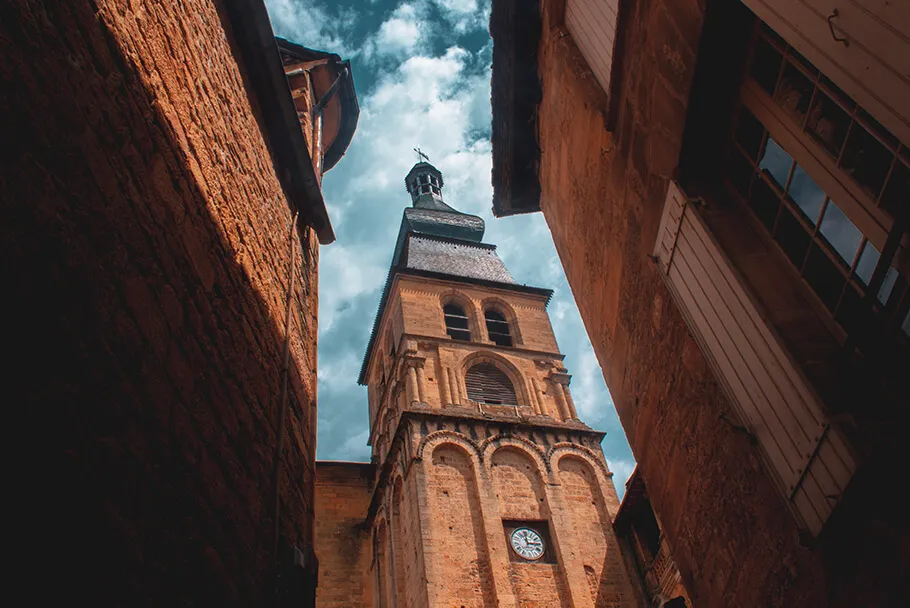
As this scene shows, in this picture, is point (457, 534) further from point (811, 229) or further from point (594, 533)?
point (811, 229)

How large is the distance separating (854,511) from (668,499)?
2.10 meters

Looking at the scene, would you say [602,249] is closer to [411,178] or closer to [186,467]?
[186,467]

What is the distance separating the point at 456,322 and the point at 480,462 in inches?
304

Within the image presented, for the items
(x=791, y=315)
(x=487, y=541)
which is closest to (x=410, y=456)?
(x=487, y=541)

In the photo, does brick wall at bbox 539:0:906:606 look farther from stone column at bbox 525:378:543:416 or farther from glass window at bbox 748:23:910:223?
stone column at bbox 525:378:543:416

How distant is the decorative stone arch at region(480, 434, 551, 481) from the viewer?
765 inches

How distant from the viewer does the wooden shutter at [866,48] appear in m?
2.13

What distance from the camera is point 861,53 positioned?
229 cm

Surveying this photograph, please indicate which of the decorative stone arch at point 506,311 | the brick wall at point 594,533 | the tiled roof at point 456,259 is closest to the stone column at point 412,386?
the decorative stone arch at point 506,311

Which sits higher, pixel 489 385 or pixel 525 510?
pixel 489 385

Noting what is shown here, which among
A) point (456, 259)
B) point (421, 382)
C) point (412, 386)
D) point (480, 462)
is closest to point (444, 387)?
point (421, 382)

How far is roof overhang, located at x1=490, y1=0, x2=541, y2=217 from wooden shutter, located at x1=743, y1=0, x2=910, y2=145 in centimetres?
434

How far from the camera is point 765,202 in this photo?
3.59 m

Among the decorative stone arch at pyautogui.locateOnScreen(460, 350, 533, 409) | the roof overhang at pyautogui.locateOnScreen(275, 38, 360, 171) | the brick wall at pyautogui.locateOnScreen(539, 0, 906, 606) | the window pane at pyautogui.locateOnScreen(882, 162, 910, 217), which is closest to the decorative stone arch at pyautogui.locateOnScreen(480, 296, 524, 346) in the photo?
the decorative stone arch at pyautogui.locateOnScreen(460, 350, 533, 409)
